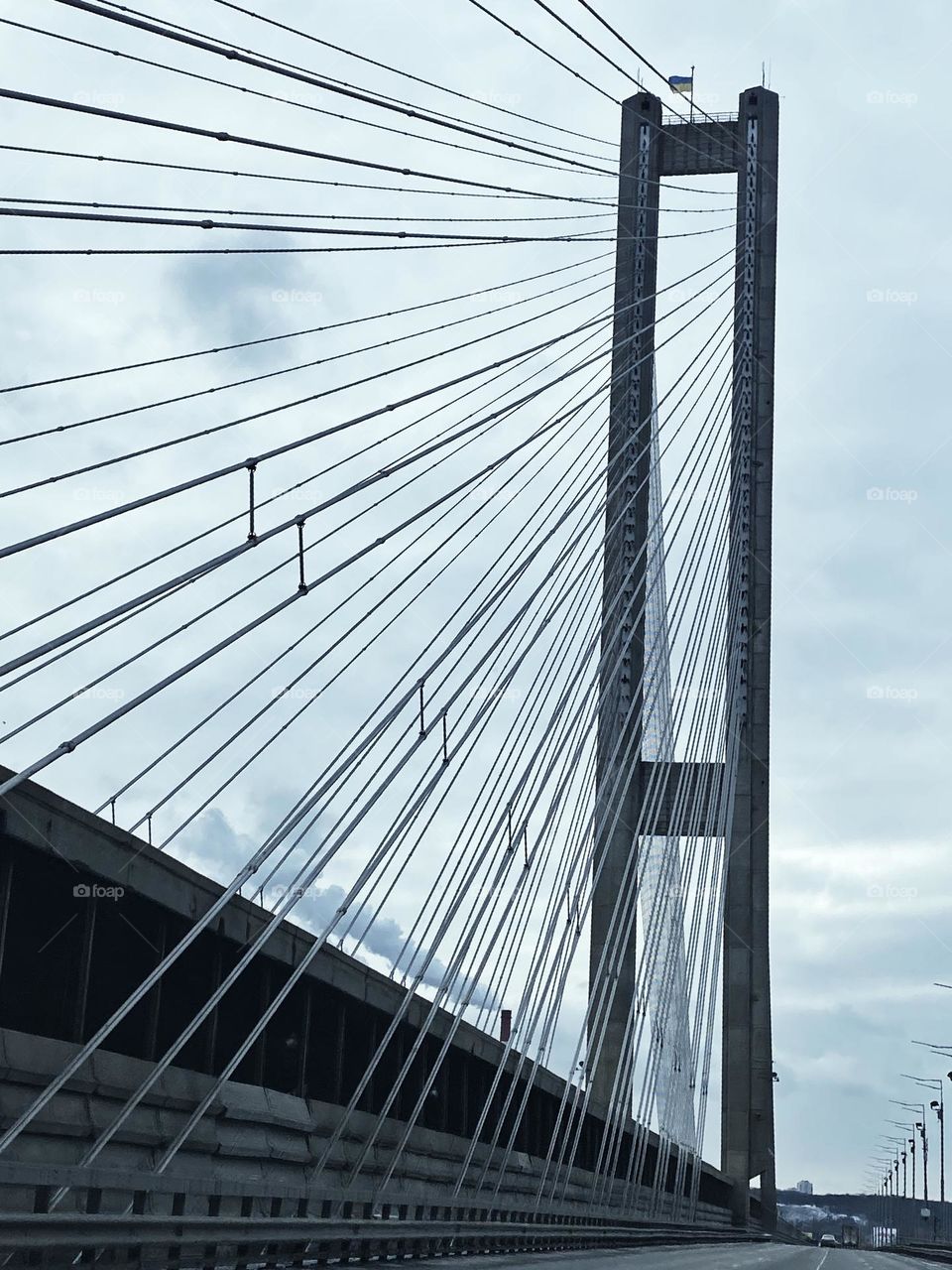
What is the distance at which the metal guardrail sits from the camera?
1098 cm

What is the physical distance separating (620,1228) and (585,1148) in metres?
9.97

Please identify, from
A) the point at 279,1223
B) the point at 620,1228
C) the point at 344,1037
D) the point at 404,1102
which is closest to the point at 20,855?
the point at 279,1223

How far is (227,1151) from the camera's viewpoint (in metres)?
18.1

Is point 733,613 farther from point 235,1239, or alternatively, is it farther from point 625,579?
point 235,1239

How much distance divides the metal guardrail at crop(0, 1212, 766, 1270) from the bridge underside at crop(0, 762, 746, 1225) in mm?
203

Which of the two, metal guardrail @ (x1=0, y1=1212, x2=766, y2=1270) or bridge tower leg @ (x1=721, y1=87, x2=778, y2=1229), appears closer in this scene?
metal guardrail @ (x1=0, y1=1212, x2=766, y2=1270)

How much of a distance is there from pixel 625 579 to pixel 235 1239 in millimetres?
19399

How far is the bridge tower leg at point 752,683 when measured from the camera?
44688 millimetres

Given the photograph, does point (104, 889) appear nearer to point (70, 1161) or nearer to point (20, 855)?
point (20, 855)

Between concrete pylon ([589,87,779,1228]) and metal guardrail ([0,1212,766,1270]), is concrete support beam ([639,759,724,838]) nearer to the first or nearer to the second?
concrete pylon ([589,87,779,1228])

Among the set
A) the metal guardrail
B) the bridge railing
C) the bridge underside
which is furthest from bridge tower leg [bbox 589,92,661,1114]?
the bridge railing

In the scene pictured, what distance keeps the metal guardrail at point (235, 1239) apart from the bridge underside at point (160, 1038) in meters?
0.20

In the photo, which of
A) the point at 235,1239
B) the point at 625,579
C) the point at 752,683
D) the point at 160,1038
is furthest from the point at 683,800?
the point at 235,1239

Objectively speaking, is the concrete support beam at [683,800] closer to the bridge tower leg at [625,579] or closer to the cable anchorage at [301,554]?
the bridge tower leg at [625,579]
